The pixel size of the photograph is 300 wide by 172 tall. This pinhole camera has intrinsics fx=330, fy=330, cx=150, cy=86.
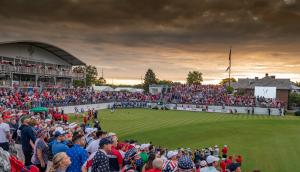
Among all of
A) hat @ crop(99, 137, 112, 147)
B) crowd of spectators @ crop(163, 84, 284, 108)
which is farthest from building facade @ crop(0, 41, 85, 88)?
hat @ crop(99, 137, 112, 147)

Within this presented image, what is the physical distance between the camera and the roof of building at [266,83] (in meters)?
82.4

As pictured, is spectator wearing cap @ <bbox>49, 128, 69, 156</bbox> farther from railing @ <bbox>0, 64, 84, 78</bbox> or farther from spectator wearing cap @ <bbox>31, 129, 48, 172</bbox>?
railing @ <bbox>0, 64, 84, 78</bbox>

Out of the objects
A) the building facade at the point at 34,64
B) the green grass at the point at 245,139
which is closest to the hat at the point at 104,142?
the green grass at the point at 245,139

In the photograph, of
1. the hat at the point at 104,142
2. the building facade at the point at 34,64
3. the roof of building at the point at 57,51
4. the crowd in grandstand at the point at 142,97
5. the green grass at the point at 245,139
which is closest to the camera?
the hat at the point at 104,142

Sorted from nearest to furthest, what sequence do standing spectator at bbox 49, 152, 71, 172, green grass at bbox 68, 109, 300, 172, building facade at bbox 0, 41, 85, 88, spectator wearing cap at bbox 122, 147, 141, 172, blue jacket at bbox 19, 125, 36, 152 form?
standing spectator at bbox 49, 152, 71, 172 → spectator wearing cap at bbox 122, 147, 141, 172 → blue jacket at bbox 19, 125, 36, 152 → green grass at bbox 68, 109, 300, 172 → building facade at bbox 0, 41, 85, 88

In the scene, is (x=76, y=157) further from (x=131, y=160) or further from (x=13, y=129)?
(x=13, y=129)

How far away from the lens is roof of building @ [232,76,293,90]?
82438 mm

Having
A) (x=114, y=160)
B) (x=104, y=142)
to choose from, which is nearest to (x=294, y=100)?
(x=114, y=160)

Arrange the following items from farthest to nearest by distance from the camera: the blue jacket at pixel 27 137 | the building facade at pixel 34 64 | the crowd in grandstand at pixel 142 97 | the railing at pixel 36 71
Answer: the building facade at pixel 34 64, the railing at pixel 36 71, the crowd in grandstand at pixel 142 97, the blue jacket at pixel 27 137

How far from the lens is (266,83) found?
8844 centimetres

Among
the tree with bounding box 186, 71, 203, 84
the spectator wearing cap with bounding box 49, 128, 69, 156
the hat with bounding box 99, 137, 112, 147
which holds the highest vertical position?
the tree with bounding box 186, 71, 203, 84

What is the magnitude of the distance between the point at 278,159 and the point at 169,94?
49.5 m

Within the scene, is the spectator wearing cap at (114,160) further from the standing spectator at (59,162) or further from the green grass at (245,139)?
the green grass at (245,139)

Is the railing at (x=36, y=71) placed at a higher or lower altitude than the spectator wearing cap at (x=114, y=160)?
higher
